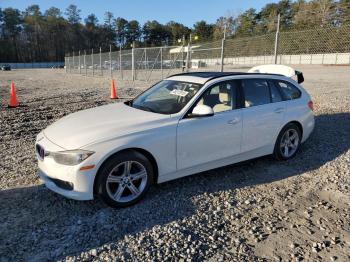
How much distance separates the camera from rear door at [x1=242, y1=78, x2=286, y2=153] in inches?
202

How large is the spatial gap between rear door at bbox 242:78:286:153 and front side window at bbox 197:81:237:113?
0.21 m

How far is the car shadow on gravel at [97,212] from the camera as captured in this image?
3.43 metres

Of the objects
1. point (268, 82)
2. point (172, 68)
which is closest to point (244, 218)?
point (268, 82)

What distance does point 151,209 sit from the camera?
411 cm

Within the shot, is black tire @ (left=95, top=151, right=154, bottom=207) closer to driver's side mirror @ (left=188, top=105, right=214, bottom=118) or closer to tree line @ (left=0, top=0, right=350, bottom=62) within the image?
driver's side mirror @ (left=188, top=105, right=214, bottom=118)

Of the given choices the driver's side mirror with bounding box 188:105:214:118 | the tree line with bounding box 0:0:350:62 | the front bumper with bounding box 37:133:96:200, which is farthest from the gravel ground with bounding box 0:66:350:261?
the tree line with bounding box 0:0:350:62

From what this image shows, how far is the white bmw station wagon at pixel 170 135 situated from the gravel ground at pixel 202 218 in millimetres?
285

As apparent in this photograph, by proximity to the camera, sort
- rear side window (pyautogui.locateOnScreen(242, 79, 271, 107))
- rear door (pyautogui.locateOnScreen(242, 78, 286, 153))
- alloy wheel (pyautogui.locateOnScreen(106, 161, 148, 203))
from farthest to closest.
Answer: rear side window (pyautogui.locateOnScreen(242, 79, 271, 107)) < rear door (pyautogui.locateOnScreen(242, 78, 286, 153)) < alloy wheel (pyautogui.locateOnScreen(106, 161, 148, 203))

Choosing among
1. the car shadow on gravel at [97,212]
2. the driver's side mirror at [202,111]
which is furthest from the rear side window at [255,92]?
the car shadow on gravel at [97,212]

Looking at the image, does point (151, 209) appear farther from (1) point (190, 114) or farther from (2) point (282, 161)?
(2) point (282, 161)

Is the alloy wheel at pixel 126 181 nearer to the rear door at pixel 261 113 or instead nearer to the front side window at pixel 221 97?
the front side window at pixel 221 97

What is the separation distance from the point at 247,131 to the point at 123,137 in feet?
6.50

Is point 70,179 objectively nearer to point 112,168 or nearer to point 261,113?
point 112,168

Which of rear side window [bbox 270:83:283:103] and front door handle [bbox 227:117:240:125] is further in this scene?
rear side window [bbox 270:83:283:103]
